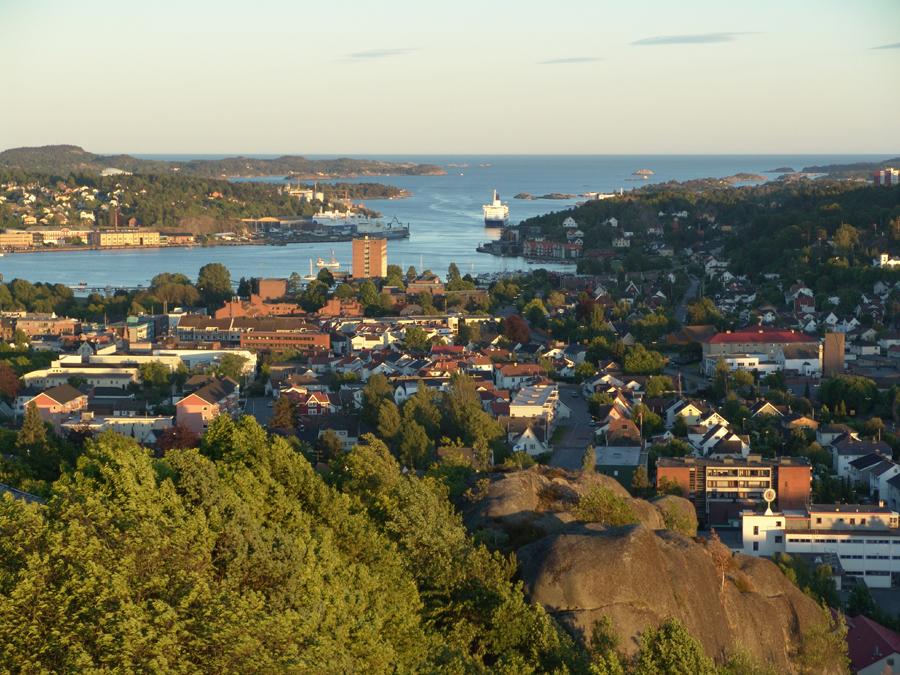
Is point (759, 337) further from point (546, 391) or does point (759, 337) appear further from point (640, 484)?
point (640, 484)

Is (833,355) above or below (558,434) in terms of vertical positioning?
above

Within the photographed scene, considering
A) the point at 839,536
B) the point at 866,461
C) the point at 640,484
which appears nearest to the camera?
the point at 839,536

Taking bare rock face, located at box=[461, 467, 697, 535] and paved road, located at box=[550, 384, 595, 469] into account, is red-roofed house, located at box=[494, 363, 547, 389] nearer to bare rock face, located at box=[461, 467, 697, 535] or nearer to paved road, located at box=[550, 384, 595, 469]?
paved road, located at box=[550, 384, 595, 469]

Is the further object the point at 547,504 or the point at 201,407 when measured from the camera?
the point at 201,407

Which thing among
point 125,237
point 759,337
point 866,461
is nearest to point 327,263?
point 125,237

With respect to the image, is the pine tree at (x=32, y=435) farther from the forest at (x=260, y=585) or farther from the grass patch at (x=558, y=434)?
the grass patch at (x=558, y=434)

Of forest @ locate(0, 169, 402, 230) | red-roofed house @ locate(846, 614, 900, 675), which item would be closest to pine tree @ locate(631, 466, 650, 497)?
red-roofed house @ locate(846, 614, 900, 675)

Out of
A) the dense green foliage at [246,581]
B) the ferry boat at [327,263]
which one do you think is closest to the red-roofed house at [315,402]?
the dense green foliage at [246,581]
